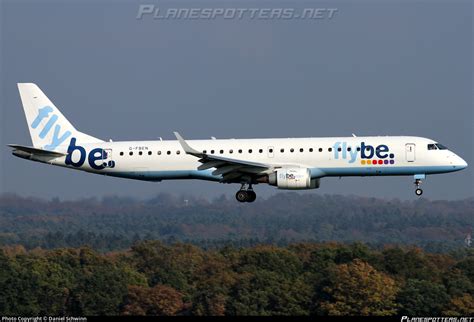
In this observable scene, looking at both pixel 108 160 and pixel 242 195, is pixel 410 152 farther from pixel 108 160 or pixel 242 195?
pixel 108 160

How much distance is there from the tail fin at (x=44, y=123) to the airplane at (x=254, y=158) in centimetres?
28

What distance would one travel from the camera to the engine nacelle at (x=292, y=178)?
57.5 metres

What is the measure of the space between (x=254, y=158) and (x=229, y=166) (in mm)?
1828

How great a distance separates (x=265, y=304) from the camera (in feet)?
300

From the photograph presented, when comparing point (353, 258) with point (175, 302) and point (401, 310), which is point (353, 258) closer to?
point (401, 310)

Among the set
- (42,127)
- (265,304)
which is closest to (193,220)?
(265,304)

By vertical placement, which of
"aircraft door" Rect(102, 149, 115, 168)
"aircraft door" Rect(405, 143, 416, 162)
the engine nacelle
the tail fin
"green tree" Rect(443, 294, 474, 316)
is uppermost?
the tail fin

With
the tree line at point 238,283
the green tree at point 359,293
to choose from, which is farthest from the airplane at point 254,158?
the green tree at point 359,293

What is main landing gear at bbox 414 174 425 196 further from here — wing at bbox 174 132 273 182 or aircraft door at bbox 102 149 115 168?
aircraft door at bbox 102 149 115 168

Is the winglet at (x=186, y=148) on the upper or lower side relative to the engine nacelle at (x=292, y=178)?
upper

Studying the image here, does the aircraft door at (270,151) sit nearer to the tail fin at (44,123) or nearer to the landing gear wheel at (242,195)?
the landing gear wheel at (242,195)

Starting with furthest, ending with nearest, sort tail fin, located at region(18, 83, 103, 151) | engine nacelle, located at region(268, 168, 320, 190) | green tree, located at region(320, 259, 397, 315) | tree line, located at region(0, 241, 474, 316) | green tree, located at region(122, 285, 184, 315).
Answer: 1. tree line, located at region(0, 241, 474, 316)
2. green tree, located at region(122, 285, 184, 315)
3. green tree, located at region(320, 259, 397, 315)
4. tail fin, located at region(18, 83, 103, 151)
5. engine nacelle, located at region(268, 168, 320, 190)

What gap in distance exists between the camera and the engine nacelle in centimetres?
5753

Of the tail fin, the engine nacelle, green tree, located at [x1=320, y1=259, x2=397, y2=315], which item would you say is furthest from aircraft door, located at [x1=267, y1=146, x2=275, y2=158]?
green tree, located at [x1=320, y1=259, x2=397, y2=315]
